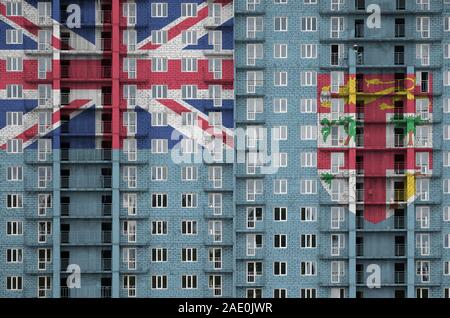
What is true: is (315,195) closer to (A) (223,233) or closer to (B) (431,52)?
(A) (223,233)

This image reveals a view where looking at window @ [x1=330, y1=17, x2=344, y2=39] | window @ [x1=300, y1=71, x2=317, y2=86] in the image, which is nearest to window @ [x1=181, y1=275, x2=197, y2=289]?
window @ [x1=300, y1=71, x2=317, y2=86]

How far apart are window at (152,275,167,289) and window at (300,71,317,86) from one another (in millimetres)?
14876

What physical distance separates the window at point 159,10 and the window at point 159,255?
1457 cm

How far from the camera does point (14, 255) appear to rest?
52.8 metres

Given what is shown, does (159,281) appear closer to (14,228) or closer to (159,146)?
(159,146)

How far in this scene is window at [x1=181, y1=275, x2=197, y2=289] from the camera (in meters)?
52.7

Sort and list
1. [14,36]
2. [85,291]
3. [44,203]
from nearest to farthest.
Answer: [85,291] → [44,203] → [14,36]

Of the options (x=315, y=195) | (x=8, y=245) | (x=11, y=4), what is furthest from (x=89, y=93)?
(x=315, y=195)

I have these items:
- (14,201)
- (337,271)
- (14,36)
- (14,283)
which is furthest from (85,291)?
(14,36)

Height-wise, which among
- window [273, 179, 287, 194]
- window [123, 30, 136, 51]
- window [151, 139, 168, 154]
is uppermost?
window [123, 30, 136, 51]

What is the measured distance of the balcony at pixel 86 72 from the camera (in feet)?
173

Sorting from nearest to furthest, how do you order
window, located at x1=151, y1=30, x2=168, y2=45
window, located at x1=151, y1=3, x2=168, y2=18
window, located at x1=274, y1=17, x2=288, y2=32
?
window, located at x1=274, y1=17, x2=288, y2=32 → window, located at x1=151, y1=30, x2=168, y2=45 → window, located at x1=151, y1=3, x2=168, y2=18

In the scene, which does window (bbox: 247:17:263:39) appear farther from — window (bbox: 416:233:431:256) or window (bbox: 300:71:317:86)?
window (bbox: 416:233:431:256)

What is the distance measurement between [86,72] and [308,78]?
13837mm
